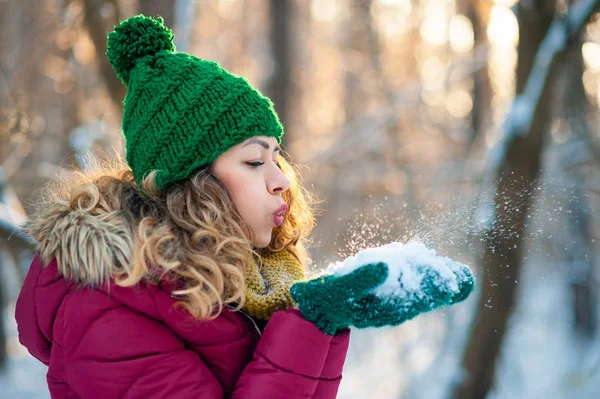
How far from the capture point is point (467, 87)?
1009 centimetres

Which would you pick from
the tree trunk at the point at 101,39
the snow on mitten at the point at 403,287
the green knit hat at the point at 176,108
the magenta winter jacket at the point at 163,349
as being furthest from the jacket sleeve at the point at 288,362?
the tree trunk at the point at 101,39

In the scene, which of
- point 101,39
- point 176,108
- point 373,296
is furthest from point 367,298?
point 101,39

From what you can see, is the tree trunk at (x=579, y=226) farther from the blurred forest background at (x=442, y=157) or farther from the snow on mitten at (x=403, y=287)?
the snow on mitten at (x=403, y=287)

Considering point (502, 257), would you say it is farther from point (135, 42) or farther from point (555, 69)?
point (135, 42)

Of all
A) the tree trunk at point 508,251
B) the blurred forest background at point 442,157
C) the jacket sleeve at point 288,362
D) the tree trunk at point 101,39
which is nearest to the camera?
the jacket sleeve at point 288,362

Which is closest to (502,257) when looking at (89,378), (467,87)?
(89,378)

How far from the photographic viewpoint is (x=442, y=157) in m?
9.23

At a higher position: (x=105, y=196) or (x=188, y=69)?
(x=188, y=69)

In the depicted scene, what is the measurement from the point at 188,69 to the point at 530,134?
2374mm

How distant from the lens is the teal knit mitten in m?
1.17

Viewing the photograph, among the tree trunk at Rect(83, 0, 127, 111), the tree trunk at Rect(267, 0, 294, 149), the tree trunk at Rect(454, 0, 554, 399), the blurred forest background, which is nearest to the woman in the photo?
the blurred forest background

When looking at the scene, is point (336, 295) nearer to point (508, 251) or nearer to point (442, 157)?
point (508, 251)

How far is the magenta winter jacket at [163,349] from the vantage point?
4.03 ft

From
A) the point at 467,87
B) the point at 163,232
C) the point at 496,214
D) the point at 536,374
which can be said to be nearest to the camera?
the point at 163,232
